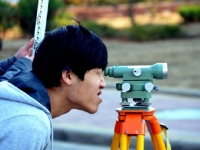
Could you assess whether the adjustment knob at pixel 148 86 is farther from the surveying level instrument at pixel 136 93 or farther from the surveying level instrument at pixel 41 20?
the surveying level instrument at pixel 41 20

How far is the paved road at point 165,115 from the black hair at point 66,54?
2930 millimetres

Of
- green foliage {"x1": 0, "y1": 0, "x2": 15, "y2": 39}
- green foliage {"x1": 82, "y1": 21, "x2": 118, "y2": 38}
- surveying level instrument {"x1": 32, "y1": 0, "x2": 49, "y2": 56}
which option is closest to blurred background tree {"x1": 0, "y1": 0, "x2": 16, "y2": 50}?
green foliage {"x1": 0, "y1": 0, "x2": 15, "y2": 39}

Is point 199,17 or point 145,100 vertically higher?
point 199,17

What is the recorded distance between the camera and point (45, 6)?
176 cm

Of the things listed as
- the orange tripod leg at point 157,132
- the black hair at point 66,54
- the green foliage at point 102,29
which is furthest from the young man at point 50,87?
the green foliage at point 102,29

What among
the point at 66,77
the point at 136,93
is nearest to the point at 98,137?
the point at 136,93

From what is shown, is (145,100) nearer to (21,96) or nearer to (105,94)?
(21,96)

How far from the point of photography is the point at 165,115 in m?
5.18

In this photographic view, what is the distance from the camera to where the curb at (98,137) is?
360cm

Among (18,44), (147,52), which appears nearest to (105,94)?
(147,52)

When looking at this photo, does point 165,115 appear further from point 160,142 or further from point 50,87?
point 50,87

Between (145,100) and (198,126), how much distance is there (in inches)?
110

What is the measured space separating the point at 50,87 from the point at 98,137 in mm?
2496

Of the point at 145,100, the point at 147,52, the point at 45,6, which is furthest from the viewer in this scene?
the point at 147,52
